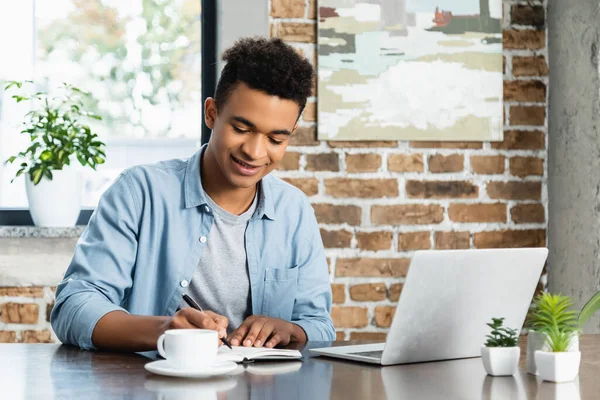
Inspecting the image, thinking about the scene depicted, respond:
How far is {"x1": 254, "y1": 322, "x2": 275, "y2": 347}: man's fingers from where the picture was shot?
150 cm

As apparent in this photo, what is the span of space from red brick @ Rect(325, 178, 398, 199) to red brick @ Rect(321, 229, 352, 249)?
0.12 m

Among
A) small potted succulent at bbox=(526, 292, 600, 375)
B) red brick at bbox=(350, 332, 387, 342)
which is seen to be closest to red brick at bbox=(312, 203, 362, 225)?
red brick at bbox=(350, 332, 387, 342)

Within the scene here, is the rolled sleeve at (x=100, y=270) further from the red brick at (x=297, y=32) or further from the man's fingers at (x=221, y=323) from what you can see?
the red brick at (x=297, y=32)

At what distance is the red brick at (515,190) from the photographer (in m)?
2.83

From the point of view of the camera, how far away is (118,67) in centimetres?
287

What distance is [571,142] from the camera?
2.73 meters

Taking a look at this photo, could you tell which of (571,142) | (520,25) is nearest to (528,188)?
(571,142)

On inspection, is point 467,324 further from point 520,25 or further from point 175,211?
point 520,25

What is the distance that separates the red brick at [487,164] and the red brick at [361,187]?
0.28 meters

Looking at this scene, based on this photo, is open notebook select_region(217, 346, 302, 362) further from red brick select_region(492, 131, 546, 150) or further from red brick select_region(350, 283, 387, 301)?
red brick select_region(492, 131, 546, 150)

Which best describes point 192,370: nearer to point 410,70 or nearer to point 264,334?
point 264,334

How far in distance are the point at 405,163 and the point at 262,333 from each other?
1.37 meters

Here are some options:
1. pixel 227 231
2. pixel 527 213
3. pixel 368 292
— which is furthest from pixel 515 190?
pixel 227 231

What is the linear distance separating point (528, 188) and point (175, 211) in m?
1.49
